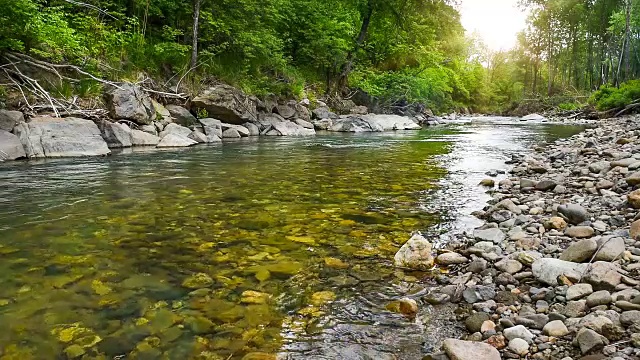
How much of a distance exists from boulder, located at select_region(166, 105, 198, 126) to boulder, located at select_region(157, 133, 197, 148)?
1.35 metres

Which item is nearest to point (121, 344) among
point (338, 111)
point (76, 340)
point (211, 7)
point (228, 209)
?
point (76, 340)

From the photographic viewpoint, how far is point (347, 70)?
77.7 feet

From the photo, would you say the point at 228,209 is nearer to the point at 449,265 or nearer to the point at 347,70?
the point at 449,265

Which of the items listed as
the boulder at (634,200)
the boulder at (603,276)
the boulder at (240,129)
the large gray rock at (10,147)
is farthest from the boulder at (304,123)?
the boulder at (603,276)

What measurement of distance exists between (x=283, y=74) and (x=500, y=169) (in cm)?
1407

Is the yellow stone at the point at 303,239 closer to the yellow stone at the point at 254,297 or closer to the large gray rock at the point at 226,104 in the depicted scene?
the yellow stone at the point at 254,297

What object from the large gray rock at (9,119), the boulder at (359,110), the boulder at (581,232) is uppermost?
the boulder at (359,110)

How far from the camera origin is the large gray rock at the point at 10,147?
7613 mm

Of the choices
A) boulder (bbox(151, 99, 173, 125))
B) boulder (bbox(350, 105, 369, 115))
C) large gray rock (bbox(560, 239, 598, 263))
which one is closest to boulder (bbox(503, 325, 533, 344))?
large gray rock (bbox(560, 239, 598, 263))

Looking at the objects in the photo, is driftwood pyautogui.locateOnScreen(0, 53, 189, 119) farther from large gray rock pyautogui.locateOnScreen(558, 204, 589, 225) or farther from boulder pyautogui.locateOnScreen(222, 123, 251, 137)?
large gray rock pyautogui.locateOnScreen(558, 204, 589, 225)

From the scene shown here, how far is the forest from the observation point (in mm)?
9906

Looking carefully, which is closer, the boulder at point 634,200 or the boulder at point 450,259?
Result: the boulder at point 450,259

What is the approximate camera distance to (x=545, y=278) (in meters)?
2.56

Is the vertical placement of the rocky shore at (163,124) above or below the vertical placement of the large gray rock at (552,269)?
above
